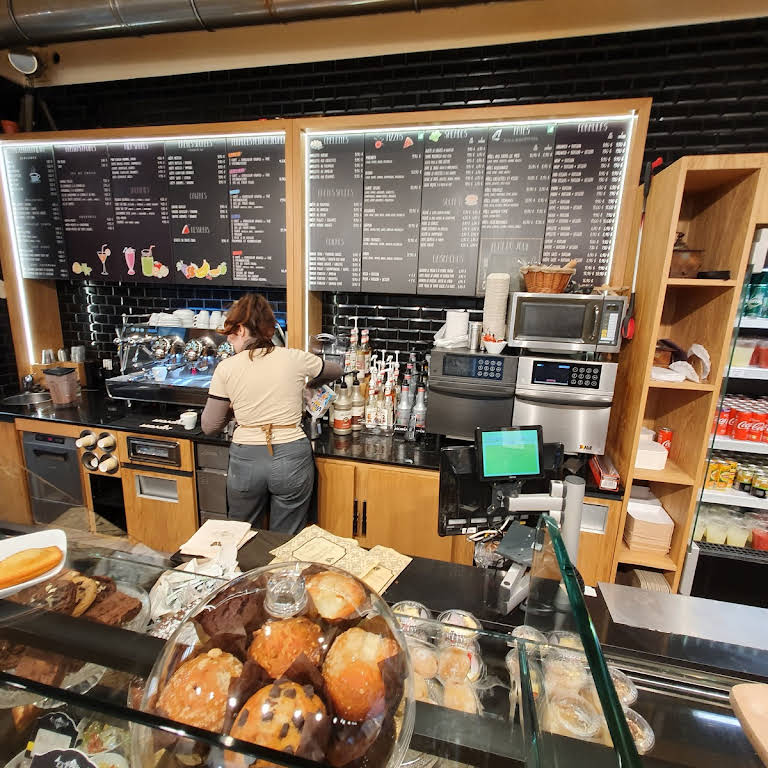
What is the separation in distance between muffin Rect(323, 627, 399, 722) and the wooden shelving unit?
208cm

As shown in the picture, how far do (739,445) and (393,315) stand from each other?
7.15 ft

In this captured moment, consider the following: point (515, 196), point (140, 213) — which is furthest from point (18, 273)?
point (515, 196)

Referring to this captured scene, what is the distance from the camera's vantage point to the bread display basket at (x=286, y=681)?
0.46 m

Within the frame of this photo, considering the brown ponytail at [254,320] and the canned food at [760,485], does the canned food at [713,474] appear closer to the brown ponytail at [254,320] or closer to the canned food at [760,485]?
the canned food at [760,485]

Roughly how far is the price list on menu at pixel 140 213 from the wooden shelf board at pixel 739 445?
365cm

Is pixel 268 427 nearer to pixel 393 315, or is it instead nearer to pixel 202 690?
pixel 393 315

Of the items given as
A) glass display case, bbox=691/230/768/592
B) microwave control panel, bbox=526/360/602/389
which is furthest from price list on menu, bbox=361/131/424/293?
glass display case, bbox=691/230/768/592

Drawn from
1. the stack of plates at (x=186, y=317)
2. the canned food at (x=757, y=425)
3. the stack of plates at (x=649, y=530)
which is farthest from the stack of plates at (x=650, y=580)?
the stack of plates at (x=186, y=317)

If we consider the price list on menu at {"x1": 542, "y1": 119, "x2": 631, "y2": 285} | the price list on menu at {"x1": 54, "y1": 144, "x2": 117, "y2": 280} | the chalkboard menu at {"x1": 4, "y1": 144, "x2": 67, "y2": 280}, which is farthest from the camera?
the chalkboard menu at {"x1": 4, "y1": 144, "x2": 67, "y2": 280}

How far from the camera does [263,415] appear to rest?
224 cm

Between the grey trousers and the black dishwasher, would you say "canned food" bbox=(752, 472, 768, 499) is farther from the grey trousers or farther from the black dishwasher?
the black dishwasher

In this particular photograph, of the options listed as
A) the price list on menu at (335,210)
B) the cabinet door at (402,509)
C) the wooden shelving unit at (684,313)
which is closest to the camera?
the wooden shelving unit at (684,313)

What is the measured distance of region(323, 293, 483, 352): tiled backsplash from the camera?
9.82 ft

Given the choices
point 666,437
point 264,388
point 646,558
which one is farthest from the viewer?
point 666,437
